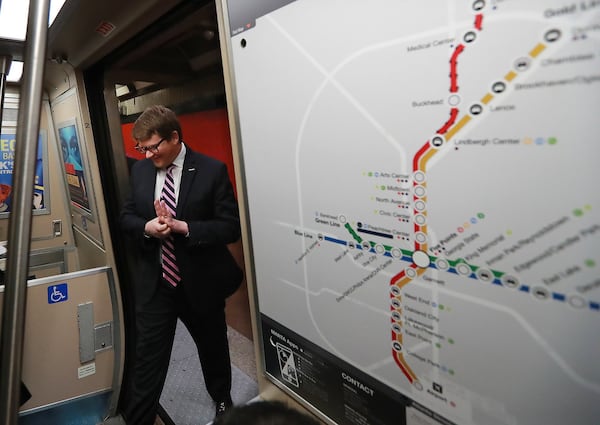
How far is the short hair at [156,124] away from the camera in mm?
1735

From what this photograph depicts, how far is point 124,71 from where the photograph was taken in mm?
2369

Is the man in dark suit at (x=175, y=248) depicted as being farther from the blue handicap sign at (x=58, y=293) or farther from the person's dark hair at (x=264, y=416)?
the person's dark hair at (x=264, y=416)

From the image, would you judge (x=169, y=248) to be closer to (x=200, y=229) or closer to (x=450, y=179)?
(x=200, y=229)

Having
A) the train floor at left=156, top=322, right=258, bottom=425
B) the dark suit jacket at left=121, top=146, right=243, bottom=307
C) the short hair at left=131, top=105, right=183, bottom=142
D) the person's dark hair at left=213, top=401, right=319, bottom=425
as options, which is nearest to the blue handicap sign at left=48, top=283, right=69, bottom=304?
the dark suit jacket at left=121, top=146, right=243, bottom=307

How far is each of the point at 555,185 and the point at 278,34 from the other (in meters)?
0.77

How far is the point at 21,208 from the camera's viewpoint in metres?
0.64

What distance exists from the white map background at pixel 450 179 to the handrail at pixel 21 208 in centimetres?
57

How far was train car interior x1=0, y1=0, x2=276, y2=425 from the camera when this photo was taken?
76.1 inches

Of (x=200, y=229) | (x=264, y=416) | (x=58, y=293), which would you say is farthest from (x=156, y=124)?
(x=264, y=416)

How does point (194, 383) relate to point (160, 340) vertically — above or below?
below

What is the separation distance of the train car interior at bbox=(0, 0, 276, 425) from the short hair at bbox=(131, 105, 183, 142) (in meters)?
0.36

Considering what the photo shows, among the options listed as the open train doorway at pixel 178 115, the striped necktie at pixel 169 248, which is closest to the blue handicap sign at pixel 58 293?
the open train doorway at pixel 178 115

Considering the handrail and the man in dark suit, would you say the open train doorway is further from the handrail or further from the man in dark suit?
the handrail

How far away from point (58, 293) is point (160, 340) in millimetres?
740
